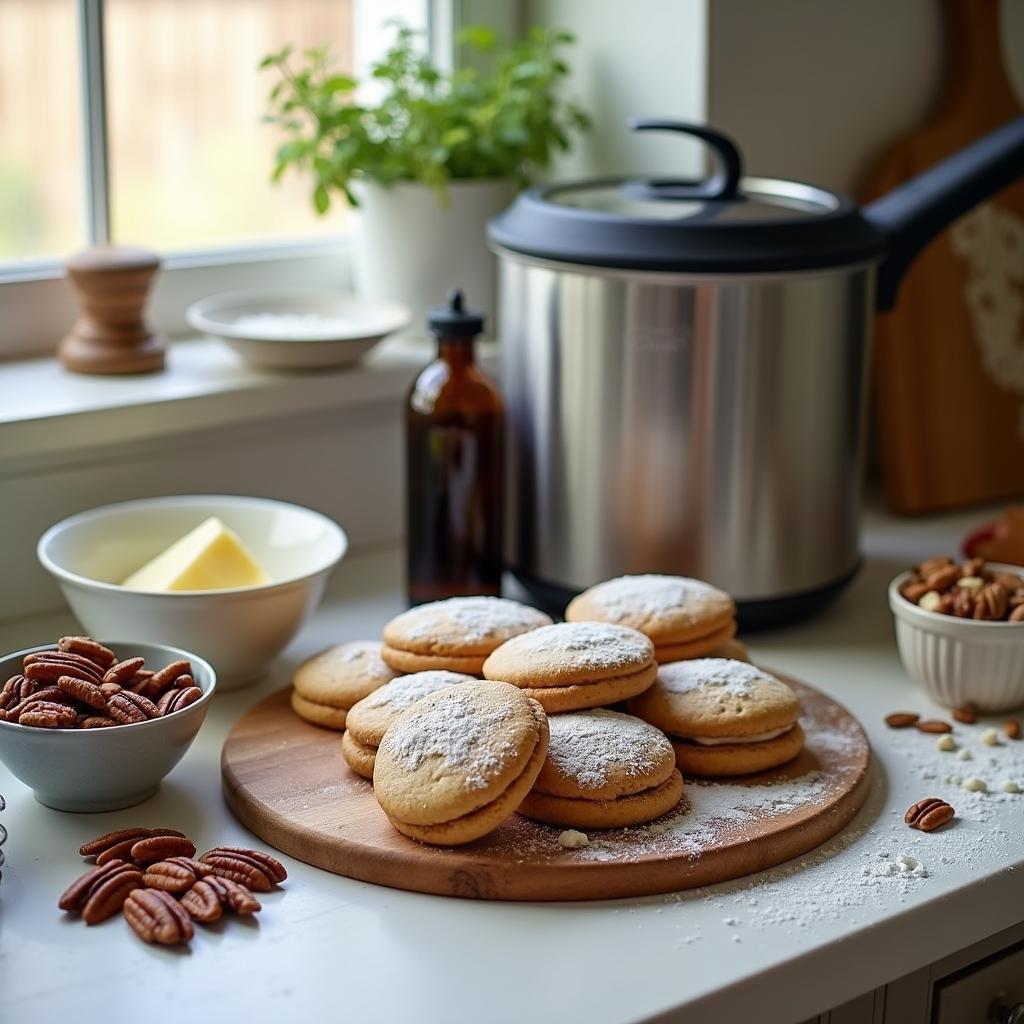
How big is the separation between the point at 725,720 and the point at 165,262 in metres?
0.79

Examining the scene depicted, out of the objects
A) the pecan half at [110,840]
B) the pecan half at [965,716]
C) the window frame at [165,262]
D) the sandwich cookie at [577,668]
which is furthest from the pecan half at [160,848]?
the window frame at [165,262]

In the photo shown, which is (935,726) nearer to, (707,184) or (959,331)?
(707,184)

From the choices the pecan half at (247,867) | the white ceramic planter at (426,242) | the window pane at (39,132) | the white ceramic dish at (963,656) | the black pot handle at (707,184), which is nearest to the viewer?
the pecan half at (247,867)

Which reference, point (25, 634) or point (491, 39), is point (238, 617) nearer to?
point (25, 634)

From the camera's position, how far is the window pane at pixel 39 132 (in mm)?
1351

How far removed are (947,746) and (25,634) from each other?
73cm

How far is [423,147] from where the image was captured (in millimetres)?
1454

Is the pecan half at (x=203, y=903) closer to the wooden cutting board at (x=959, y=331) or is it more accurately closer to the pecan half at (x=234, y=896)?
the pecan half at (x=234, y=896)

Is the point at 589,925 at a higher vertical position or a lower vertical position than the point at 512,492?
lower

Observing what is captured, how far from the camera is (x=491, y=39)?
150 cm

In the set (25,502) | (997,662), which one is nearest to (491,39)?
(25,502)

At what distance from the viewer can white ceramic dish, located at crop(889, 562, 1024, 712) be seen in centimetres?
109

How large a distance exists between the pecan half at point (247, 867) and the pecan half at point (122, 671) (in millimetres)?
132

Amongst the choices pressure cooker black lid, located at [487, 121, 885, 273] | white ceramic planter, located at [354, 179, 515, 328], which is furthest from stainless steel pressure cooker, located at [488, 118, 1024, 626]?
white ceramic planter, located at [354, 179, 515, 328]
